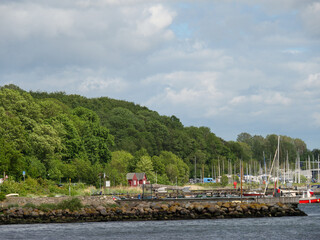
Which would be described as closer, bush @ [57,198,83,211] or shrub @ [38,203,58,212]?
shrub @ [38,203,58,212]

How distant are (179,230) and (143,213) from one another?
31.2 feet

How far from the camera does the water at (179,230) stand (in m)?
52.0

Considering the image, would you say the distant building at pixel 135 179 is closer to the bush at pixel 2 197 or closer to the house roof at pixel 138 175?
the house roof at pixel 138 175

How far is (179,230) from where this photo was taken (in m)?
55.8

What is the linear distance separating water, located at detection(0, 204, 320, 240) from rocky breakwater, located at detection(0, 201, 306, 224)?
1.84 m

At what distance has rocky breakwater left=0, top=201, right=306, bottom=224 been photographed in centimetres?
6319

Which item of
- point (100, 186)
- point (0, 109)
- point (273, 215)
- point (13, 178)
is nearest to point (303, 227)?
point (273, 215)

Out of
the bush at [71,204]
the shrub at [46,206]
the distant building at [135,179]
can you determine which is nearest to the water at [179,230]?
the bush at [71,204]

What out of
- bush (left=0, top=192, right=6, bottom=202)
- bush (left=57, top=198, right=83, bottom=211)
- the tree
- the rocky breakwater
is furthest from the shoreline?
the tree

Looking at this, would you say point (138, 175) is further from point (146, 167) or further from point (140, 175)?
point (146, 167)

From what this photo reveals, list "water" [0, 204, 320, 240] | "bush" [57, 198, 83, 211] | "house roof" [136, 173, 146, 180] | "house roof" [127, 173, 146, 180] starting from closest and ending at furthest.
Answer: "water" [0, 204, 320, 240] < "bush" [57, 198, 83, 211] < "house roof" [127, 173, 146, 180] < "house roof" [136, 173, 146, 180]

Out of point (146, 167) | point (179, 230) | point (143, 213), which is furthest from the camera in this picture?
point (146, 167)

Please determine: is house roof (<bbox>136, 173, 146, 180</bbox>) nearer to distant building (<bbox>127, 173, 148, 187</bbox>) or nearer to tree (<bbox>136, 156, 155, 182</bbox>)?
distant building (<bbox>127, 173, 148, 187</bbox>)

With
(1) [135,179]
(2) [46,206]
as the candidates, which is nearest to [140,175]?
(1) [135,179]
